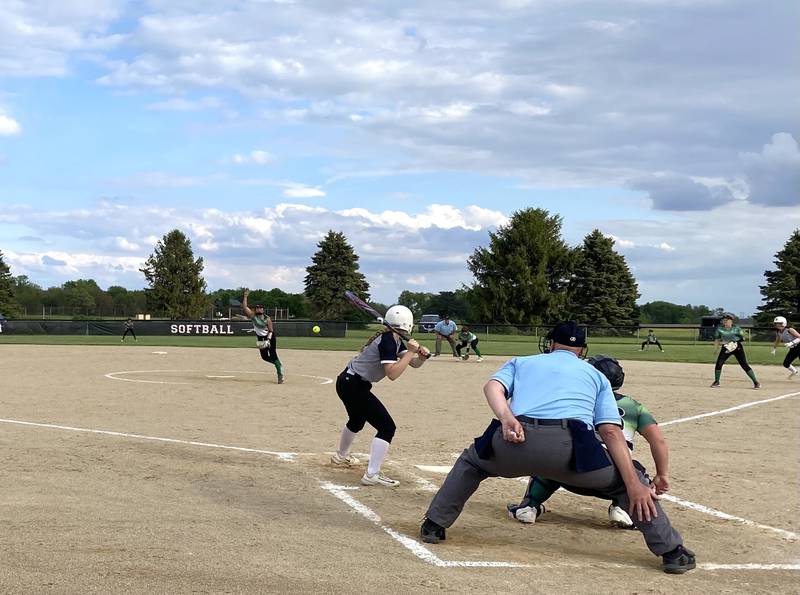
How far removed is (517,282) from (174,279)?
41.1m

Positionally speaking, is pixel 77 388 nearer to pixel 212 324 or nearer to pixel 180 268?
pixel 212 324

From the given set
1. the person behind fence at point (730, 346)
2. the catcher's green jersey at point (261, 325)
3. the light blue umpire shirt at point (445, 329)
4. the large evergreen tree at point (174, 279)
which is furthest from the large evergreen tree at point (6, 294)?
the person behind fence at point (730, 346)

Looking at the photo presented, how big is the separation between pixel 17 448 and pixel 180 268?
9473 centimetres

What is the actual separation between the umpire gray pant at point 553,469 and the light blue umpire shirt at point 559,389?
0.14 meters

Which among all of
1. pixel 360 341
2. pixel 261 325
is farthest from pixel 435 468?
pixel 360 341

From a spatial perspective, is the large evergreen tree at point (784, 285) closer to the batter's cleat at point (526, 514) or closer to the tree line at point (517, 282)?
the tree line at point (517, 282)

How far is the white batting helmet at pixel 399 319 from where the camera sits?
8984 mm

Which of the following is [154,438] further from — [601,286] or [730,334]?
[601,286]

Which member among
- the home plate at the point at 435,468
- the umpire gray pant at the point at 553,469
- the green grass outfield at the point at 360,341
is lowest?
the home plate at the point at 435,468

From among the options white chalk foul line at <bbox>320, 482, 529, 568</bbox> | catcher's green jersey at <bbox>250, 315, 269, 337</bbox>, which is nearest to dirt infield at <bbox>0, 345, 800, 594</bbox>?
white chalk foul line at <bbox>320, 482, 529, 568</bbox>

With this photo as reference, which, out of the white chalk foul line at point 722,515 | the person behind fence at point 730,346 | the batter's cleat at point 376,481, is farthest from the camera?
the person behind fence at point 730,346

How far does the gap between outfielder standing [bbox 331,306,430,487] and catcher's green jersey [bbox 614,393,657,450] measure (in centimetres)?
229

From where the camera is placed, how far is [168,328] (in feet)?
194

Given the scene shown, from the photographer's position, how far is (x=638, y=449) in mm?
11938
